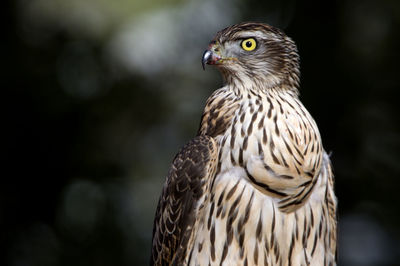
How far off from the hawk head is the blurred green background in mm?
3440

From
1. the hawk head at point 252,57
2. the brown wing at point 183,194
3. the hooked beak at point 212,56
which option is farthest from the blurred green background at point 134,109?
the brown wing at point 183,194

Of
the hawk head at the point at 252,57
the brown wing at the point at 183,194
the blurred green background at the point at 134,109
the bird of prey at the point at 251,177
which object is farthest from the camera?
the blurred green background at the point at 134,109

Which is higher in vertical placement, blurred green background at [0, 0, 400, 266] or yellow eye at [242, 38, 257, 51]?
yellow eye at [242, 38, 257, 51]

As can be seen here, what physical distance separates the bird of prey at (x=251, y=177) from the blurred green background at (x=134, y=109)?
140 inches

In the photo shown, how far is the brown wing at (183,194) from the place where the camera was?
4.07 metres

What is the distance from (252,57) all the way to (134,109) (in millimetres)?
5244

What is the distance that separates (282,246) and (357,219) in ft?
13.9

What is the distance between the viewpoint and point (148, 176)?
32.0 feet

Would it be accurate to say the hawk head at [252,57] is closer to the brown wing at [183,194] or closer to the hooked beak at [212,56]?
the hooked beak at [212,56]

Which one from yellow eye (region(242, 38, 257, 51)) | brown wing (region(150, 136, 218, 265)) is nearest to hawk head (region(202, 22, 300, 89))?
yellow eye (region(242, 38, 257, 51))

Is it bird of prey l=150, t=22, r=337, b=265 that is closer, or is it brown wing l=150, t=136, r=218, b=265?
bird of prey l=150, t=22, r=337, b=265

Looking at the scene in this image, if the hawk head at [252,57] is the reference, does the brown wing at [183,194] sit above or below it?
below

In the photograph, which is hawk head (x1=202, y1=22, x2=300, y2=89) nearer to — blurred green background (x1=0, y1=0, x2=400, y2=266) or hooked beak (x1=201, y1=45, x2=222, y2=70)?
hooked beak (x1=201, y1=45, x2=222, y2=70)

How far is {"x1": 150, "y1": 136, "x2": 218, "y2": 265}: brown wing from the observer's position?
4.07 metres
